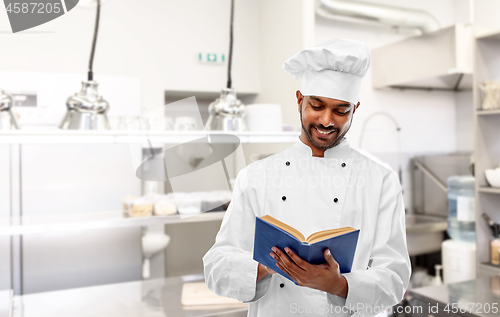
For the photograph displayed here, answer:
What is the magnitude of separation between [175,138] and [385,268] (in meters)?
1.02

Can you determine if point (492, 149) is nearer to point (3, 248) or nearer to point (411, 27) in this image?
point (411, 27)

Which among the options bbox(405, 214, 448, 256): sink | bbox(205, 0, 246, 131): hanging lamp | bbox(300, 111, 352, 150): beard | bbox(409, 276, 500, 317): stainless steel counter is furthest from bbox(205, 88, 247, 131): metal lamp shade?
bbox(405, 214, 448, 256): sink

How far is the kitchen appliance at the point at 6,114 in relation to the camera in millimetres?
1500

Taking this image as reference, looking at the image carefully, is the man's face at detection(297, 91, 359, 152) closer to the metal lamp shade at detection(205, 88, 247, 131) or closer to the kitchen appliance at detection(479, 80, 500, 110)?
the metal lamp shade at detection(205, 88, 247, 131)

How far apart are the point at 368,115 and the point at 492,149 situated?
1.07 metres

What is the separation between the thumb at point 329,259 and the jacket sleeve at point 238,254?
0.71 feet

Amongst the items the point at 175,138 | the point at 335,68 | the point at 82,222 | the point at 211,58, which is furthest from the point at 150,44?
the point at 335,68

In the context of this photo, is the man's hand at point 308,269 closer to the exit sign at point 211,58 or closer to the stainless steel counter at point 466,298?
the stainless steel counter at point 466,298

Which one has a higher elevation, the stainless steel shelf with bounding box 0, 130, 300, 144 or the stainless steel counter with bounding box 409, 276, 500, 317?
the stainless steel shelf with bounding box 0, 130, 300, 144

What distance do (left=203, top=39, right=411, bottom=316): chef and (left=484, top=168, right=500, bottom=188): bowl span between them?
1603mm

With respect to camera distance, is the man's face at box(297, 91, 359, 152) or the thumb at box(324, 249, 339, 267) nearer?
the thumb at box(324, 249, 339, 267)

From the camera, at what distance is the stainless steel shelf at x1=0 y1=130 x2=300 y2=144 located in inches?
58.1

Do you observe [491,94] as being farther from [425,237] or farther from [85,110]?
[85,110]

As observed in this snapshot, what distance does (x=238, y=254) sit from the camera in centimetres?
105
